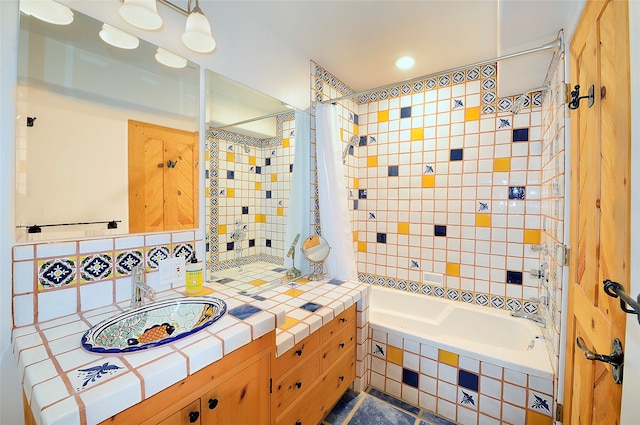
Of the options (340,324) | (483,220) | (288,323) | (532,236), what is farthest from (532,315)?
(288,323)

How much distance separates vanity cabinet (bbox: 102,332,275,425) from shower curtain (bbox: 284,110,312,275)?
985 mm

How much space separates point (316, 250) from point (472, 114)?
1673mm

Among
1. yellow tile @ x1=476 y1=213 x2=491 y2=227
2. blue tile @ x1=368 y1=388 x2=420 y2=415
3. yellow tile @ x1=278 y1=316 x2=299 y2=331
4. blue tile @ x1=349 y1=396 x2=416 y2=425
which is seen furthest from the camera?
yellow tile @ x1=476 y1=213 x2=491 y2=227

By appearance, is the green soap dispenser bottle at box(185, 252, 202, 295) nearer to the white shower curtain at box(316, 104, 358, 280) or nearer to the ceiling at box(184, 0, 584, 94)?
the white shower curtain at box(316, 104, 358, 280)

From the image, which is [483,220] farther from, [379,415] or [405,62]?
[379,415]

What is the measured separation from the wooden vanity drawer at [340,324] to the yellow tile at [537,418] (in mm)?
1008

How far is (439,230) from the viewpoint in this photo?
2.29 m

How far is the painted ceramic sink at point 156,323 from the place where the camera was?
2.81 feet

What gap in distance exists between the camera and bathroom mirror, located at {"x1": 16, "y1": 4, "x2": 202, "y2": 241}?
35.8 inches

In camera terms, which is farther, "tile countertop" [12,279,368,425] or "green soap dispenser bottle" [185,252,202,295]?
"green soap dispenser bottle" [185,252,202,295]

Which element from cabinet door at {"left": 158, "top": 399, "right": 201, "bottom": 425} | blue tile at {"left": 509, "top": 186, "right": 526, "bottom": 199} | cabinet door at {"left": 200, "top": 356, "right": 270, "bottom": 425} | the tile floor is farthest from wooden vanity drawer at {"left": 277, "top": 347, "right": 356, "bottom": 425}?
blue tile at {"left": 509, "top": 186, "right": 526, "bottom": 199}

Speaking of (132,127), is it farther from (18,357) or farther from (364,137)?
(364,137)

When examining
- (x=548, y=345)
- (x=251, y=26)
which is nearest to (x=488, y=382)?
(x=548, y=345)

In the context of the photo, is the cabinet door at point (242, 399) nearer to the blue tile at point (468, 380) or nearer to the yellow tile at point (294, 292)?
the yellow tile at point (294, 292)
